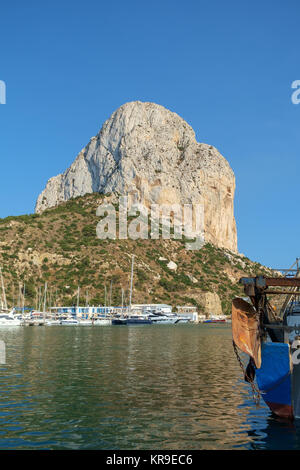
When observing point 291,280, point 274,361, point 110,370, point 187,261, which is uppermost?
point 187,261

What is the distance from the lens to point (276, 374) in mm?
19812

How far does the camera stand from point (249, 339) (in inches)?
810

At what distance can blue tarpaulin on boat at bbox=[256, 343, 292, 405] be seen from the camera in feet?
64.4

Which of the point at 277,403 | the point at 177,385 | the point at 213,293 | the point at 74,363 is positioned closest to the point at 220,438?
the point at 277,403

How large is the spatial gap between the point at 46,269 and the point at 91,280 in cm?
1460

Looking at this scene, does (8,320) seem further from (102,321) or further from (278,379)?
(278,379)

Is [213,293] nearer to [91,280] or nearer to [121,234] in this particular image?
[121,234]

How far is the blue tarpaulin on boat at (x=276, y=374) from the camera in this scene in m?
19.6

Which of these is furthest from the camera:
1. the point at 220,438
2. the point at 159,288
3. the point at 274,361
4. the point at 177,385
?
the point at 159,288

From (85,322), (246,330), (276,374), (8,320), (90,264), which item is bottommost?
(85,322)

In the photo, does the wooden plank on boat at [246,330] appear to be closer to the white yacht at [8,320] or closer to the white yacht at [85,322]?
the white yacht at [8,320]

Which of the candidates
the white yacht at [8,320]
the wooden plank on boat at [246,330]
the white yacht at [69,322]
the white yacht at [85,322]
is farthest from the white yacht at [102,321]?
the wooden plank on boat at [246,330]

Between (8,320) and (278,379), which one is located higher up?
(278,379)

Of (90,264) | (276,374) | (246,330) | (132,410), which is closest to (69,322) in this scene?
(90,264)
